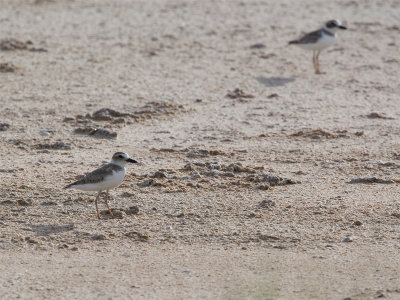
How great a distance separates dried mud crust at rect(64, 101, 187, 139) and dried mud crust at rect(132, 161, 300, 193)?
1.51 metres

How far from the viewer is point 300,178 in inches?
363

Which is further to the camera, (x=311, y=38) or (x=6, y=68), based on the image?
(x=311, y=38)

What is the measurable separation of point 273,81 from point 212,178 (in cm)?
429

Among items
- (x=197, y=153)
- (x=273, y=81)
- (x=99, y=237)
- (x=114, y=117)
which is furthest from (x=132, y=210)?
(x=273, y=81)

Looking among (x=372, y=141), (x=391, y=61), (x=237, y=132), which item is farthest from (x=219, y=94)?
(x=391, y=61)

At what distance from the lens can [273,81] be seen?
13.0m

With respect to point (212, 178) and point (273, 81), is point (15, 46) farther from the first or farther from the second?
point (212, 178)

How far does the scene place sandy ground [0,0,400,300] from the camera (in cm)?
704

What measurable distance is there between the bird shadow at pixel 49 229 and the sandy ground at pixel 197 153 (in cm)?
2

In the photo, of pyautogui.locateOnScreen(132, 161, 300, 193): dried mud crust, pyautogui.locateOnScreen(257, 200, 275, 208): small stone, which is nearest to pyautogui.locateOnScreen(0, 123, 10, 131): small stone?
Result: pyautogui.locateOnScreen(132, 161, 300, 193): dried mud crust

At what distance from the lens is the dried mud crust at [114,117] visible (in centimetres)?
1048

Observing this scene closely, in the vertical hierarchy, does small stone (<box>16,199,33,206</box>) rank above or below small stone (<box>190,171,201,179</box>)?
above

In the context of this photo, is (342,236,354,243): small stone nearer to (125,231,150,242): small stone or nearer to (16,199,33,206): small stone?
(125,231,150,242): small stone

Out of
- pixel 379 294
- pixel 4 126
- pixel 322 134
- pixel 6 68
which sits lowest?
pixel 322 134
